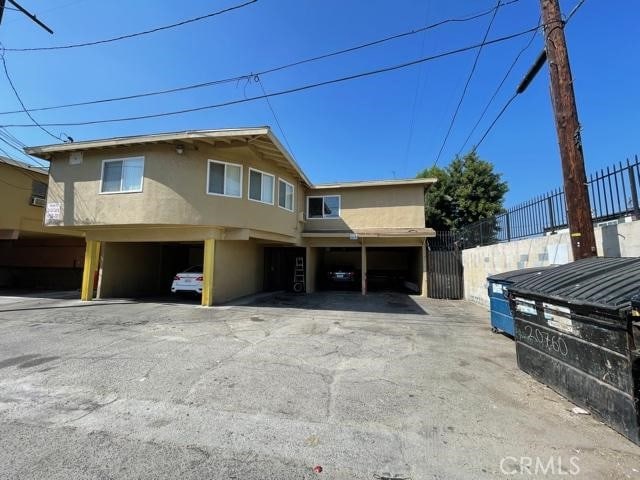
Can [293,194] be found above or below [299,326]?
above

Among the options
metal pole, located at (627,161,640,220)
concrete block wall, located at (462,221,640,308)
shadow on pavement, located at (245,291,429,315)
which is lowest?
shadow on pavement, located at (245,291,429,315)

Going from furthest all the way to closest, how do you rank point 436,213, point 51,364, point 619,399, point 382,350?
point 436,213, point 382,350, point 51,364, point 619,399

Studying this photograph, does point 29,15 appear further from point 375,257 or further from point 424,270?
point 375,257

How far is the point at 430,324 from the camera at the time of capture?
28.2ft

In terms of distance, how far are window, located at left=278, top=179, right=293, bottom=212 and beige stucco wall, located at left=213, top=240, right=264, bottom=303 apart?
7.76 ft

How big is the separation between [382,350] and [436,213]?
18639mm

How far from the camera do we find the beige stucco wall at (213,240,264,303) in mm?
11555

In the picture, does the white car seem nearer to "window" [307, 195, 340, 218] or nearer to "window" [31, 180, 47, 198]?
"window" [307, 195, 340, 218]

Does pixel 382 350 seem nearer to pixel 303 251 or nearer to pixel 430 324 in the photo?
pixel 430 324

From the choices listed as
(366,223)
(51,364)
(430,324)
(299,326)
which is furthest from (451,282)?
(51,364)

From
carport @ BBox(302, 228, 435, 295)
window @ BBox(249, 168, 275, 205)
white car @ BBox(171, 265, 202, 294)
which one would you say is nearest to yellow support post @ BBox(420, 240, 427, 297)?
carport @ BBox(302, 228, 435, 295)

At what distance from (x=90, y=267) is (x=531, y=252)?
15.0 metres

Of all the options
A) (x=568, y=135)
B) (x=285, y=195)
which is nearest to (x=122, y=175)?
(x=285, y=195)

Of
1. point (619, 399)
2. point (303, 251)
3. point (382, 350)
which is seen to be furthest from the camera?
point (303, 251)
